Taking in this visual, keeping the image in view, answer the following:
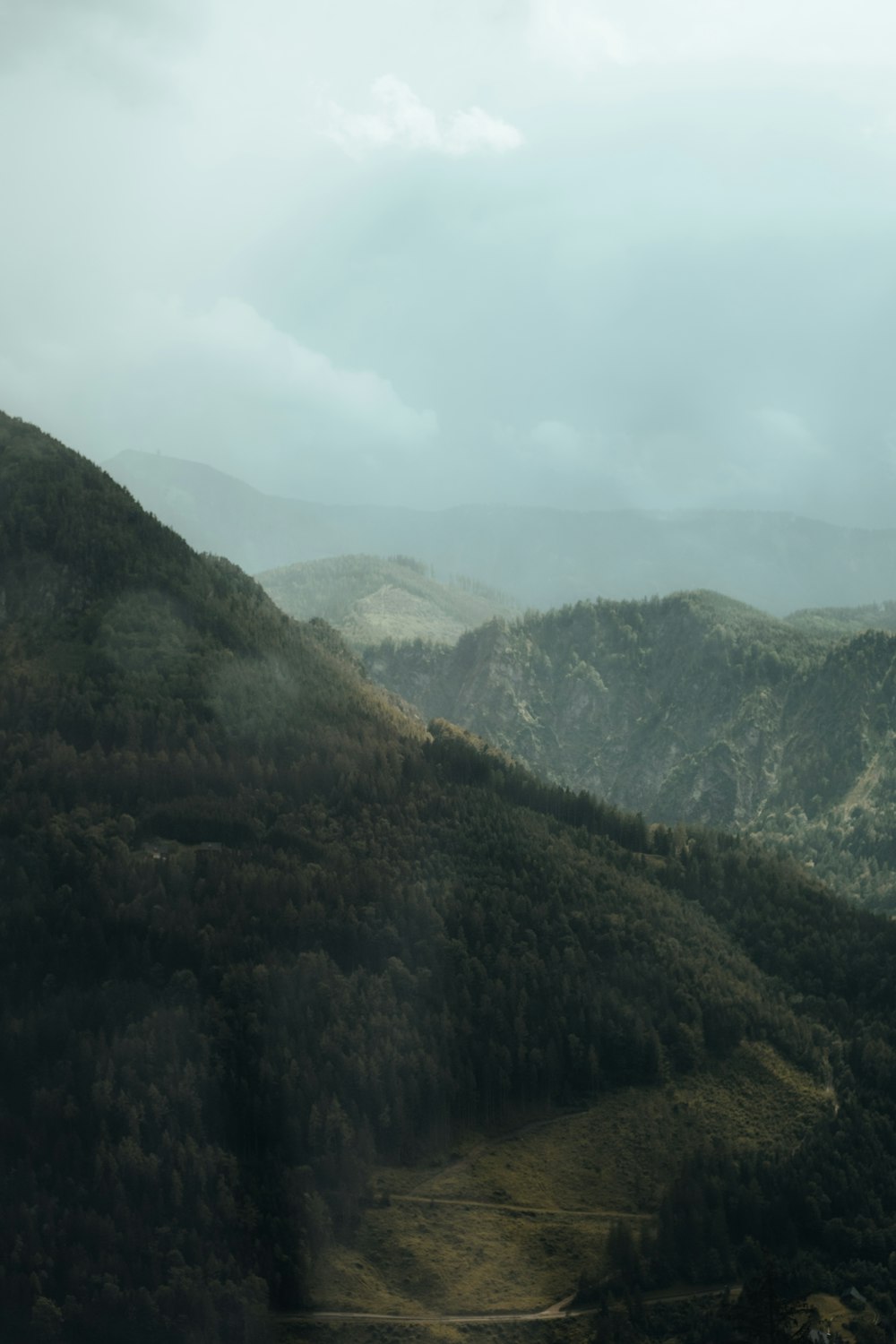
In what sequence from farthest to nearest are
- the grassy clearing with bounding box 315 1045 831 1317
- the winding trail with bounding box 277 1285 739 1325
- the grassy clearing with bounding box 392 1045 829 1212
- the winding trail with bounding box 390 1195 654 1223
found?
the grassy clearing with bounding box 392 1045 829 1212 < the winding trail with bounding box 390 1195 654 1223 < the grassy clearing with bounding box 315 1045 831 1317 < the winding trail with bounding box 277 1285 739 1325

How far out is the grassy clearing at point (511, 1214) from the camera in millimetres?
160625

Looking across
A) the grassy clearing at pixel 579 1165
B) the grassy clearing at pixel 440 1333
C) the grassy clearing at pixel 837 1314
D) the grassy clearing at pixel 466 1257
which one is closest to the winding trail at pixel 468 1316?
the grassy clearing at pixel 440 1333

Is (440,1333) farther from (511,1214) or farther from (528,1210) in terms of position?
(528,1210)

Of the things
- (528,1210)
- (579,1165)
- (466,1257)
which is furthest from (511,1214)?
(579,1165)

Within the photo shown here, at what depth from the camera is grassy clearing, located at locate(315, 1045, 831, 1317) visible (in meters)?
161

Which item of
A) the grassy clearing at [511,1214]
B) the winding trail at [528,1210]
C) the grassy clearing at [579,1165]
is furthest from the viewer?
the grassy clearing at [579,1165]

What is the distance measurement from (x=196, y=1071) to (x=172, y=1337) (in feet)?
117

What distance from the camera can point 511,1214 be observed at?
175 m

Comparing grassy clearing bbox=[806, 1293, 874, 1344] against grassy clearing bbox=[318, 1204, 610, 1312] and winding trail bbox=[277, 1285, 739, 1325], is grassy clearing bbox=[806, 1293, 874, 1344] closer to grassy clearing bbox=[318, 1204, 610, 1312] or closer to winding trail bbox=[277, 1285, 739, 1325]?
winding trail bbox=[277, 1285, 739, 1325]

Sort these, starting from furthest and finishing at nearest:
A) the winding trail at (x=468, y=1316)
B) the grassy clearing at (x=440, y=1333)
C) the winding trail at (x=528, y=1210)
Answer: the winding trail at (x=528, y=1210) → the winding trail at (x=468, y=1316) → the grassy clearing at (x=440, y=1333)

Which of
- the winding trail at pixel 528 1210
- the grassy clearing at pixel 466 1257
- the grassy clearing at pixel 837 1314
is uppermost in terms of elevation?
the grassy clearing at pixel 837 1314

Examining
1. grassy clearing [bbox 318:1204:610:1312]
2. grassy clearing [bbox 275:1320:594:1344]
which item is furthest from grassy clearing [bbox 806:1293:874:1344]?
grassy clearing [bbox 275:1320:594:1344]

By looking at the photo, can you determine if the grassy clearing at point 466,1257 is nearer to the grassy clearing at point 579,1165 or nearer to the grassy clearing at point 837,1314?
the grassy clearing at point 579,1165

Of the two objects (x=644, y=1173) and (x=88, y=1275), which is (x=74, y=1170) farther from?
(x=644, y=1173)
